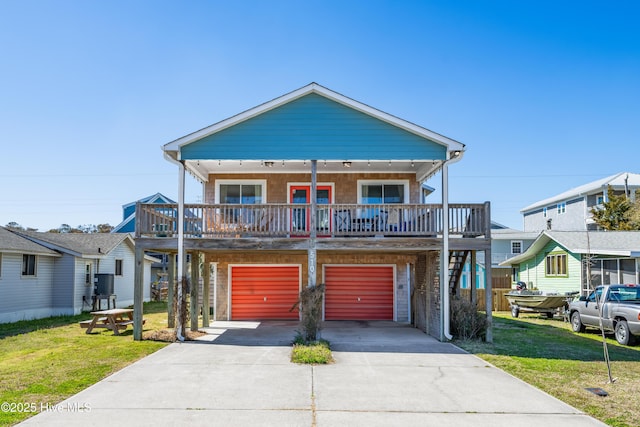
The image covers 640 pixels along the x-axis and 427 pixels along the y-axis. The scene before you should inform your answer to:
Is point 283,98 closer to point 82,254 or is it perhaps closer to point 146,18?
point 146,18

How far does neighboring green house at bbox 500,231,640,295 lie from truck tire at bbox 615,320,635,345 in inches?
232

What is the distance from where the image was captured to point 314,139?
12844mm

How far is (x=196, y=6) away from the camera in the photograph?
14.5 m

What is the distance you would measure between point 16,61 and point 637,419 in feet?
64.8

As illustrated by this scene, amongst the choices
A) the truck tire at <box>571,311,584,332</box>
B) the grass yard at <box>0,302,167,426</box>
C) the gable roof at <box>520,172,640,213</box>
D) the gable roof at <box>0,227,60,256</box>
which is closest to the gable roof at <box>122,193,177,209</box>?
the gable roof at <box>0,227,60,256</box>

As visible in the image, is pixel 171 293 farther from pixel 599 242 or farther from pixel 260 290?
pixel 599 242

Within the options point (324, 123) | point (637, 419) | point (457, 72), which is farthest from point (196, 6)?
point (637, 419)

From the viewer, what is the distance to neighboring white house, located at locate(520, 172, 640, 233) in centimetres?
3444

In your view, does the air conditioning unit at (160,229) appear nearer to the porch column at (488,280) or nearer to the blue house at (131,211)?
the porch column at (488,280)

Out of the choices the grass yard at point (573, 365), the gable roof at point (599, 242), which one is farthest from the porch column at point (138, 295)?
the gable roof at point (599, 242)

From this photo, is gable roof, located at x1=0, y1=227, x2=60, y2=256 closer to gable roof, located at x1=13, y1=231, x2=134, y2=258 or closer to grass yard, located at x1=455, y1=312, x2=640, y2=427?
gable roof, located at x1=13, y1=231, x2=134, y2=258

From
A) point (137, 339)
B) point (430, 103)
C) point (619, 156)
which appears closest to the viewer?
point (137, 339)

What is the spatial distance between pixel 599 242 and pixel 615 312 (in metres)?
Answer: 9.55

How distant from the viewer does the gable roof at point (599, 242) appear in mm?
19244
